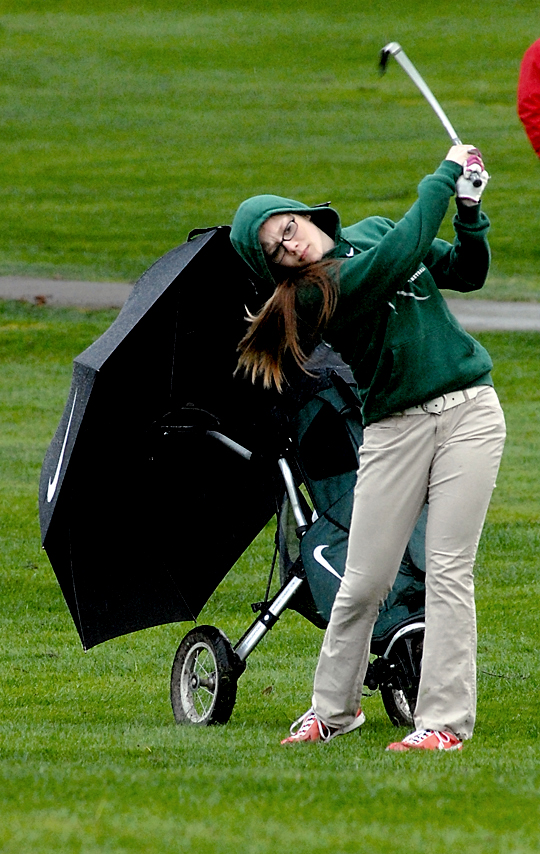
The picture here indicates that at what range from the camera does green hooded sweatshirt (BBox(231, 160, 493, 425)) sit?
4.38m

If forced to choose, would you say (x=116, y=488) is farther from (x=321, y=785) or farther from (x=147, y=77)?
(x=147, y=77)

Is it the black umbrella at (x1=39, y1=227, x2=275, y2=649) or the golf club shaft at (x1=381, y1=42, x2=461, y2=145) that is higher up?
the golf club shaft at (x1=381, y1=42, x2=461, y2=145)

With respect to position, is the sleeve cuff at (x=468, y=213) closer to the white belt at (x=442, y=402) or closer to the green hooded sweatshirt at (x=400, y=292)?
the green hooded sweatshirt at (x=400, y=292)

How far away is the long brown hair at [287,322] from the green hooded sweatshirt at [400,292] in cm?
3

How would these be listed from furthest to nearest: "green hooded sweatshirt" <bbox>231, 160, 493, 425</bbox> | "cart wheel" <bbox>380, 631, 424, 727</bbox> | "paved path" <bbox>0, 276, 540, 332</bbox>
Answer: "paved path" <bbox>0, 276, 540, 332</bbox>
"cart wheel" <bbox>380, 631, 424, 727</bbox>
"green hooded sweatshirt" <bbox>231, 160, 493, 425</bbox>

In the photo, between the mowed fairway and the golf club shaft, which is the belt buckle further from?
the mowed fairway

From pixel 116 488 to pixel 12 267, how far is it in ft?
52.3

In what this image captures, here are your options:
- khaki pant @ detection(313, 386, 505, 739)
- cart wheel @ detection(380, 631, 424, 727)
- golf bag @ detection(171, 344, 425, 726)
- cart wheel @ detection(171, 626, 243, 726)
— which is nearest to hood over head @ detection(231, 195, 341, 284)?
khaki pant @ detection(313, 386, 505, 739)

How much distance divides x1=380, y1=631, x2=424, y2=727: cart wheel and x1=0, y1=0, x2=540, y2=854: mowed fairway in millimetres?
157

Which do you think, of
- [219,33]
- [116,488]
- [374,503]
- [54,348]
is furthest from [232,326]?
[219,33]

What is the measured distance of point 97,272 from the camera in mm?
20969

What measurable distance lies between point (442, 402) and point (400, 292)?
0.35m

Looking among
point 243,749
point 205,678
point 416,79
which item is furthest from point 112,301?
point 243,749

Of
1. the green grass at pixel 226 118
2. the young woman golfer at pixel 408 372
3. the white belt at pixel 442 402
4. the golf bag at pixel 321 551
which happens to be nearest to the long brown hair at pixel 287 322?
the young woman golfer at pixel 408 372
